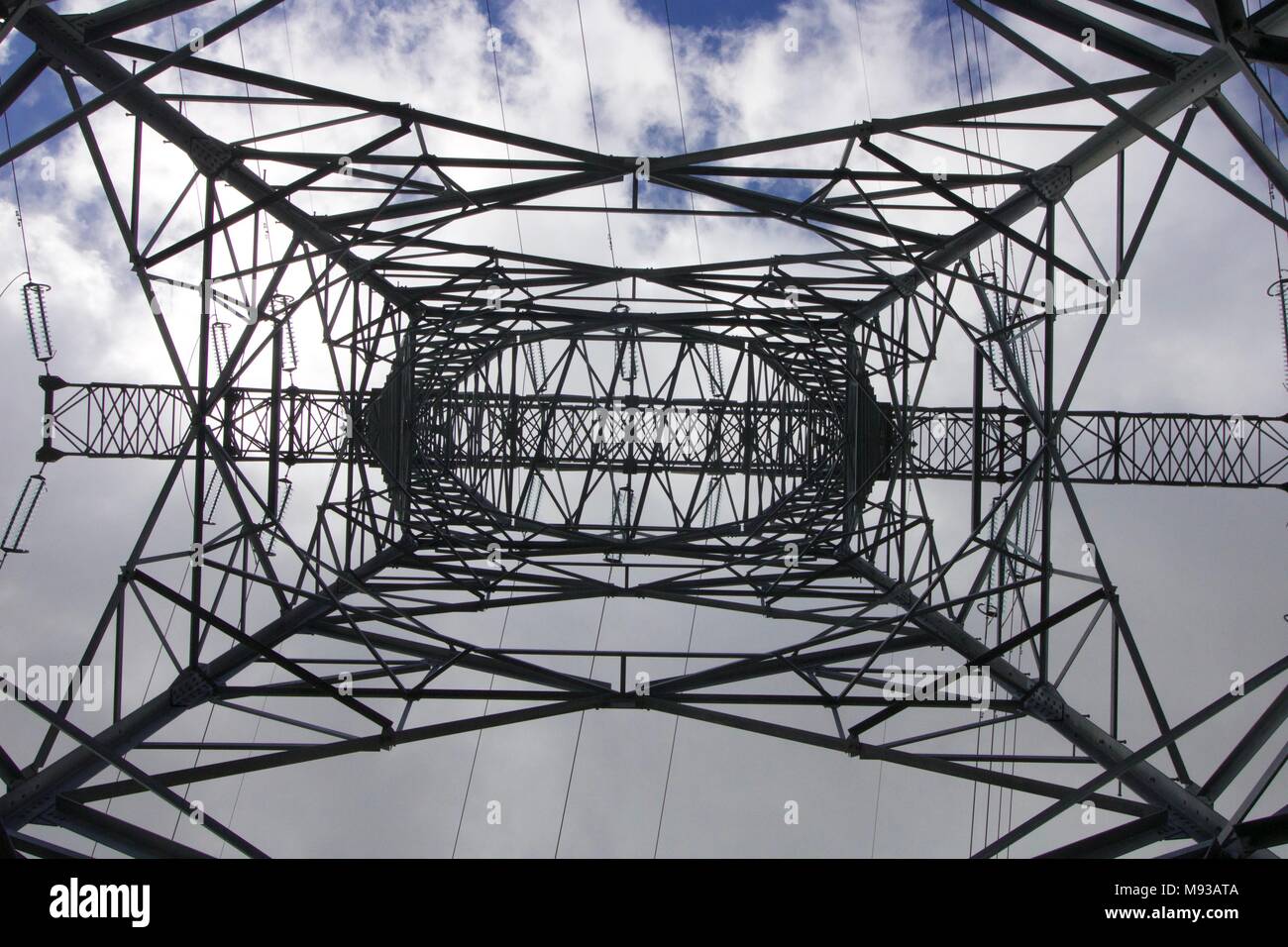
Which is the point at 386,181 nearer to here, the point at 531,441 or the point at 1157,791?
the point at 531,441

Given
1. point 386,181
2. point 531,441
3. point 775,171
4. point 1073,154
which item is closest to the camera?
point 1073,154

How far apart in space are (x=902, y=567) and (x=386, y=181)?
1094cm

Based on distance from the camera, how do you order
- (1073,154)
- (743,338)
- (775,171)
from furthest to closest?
1. (743,338)
2. (775,171)
3. (1073,154)

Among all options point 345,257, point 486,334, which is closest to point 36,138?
point 345,257

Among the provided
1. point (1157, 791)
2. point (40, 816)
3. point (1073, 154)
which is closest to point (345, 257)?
point (40, 816)
